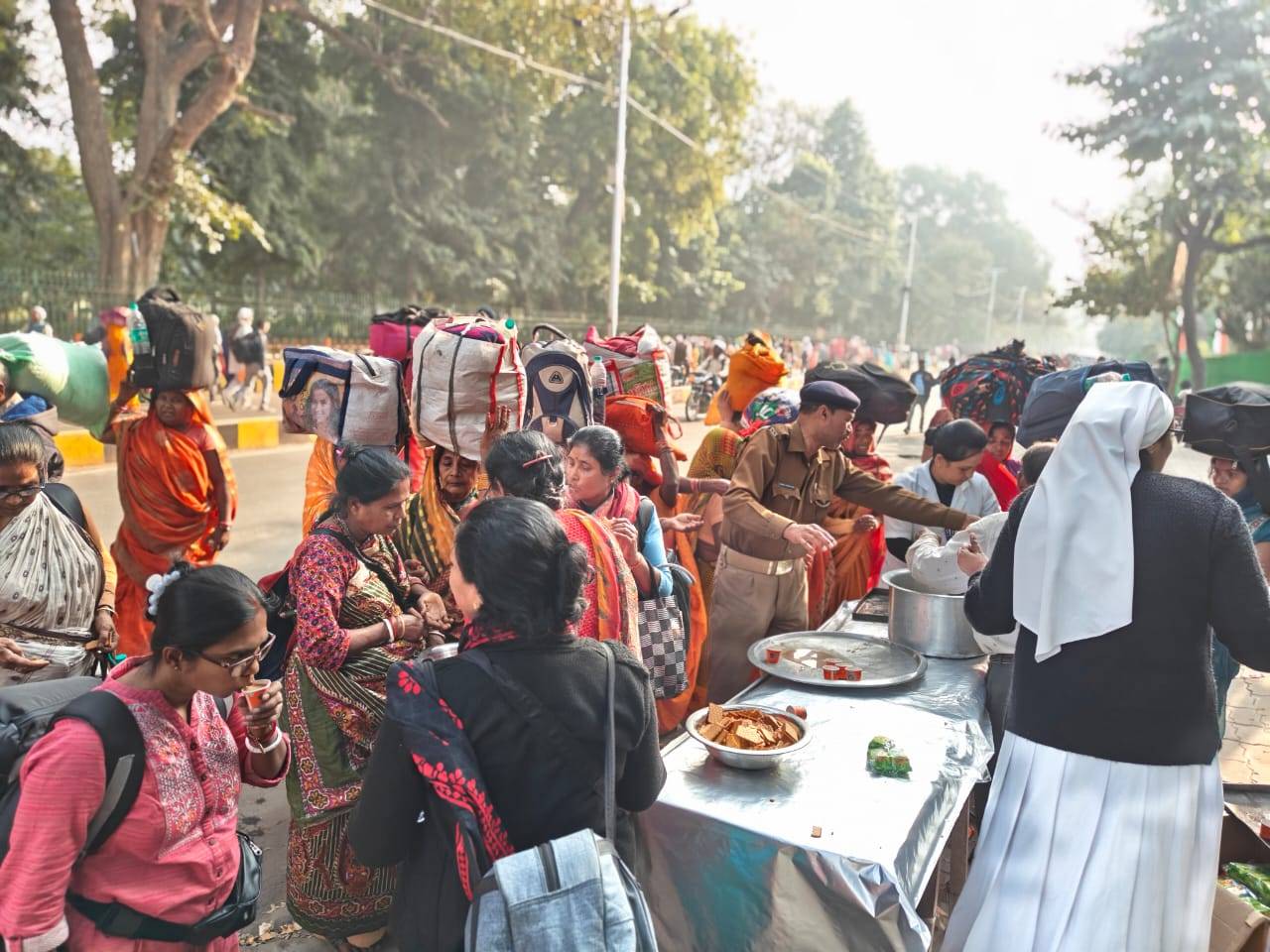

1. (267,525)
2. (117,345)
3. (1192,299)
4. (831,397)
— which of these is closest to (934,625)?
(831,397)

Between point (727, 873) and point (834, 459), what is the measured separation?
223cm

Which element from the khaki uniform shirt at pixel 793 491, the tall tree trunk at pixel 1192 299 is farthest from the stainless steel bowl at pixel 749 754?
the tall tree trunk at pixel 1192 299

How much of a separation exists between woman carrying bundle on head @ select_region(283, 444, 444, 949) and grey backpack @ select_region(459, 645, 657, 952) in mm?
1120

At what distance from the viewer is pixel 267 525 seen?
8430 mm

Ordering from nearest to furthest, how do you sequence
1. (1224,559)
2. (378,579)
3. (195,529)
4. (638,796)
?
(638,796) < (1224,559) < (378,579) < (195,529)

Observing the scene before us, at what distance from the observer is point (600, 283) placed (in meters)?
30.7

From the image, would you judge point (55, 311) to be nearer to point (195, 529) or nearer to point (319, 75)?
point (319, 75)

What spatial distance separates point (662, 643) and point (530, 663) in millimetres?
1600

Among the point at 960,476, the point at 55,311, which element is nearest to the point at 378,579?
the point at 960,476

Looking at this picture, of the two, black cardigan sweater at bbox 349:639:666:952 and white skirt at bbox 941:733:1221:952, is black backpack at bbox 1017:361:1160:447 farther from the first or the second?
black cardigan sweater at bbox 349:639:666:952

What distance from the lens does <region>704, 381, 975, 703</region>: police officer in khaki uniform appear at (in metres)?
3.76

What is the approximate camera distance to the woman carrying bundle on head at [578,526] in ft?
8.10

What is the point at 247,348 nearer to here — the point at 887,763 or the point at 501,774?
the point at 887,763

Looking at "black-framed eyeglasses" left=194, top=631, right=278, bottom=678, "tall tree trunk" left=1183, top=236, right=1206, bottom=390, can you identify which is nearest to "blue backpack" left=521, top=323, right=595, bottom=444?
"black-framed eyeglasses" left=194, top=631, right=278, bottom=678
